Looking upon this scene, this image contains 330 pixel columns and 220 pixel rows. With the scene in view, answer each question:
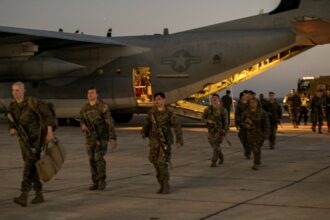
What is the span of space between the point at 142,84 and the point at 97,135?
1441 centimetres

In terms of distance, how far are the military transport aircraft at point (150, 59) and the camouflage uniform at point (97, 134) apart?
1176 cm

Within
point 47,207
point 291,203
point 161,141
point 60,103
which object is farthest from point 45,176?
point 60,103

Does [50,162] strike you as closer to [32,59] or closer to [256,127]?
[256,127]

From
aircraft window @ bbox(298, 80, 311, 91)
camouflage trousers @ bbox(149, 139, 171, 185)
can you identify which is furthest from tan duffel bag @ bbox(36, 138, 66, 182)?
aircraft window @ bbox(298, 80, 311, 91)

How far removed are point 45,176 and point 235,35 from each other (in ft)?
50.1

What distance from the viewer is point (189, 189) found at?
9164 millimetres

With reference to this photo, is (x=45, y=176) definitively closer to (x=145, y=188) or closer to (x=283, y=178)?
(x=145, y=188)

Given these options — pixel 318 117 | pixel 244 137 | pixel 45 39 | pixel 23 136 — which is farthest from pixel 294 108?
pixel 23 136

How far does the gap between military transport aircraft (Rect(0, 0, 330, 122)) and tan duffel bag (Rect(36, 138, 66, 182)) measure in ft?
42.6

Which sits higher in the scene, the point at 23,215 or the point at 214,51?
the point at 214,51

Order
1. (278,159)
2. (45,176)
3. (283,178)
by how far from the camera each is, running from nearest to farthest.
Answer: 1. (45,176)
2. (283,178)
3. (278,159)

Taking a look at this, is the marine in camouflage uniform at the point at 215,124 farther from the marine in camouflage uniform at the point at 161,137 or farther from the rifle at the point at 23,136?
the rifle at the point at 23,136

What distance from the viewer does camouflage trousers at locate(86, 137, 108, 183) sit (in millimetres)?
9086

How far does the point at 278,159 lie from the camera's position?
13.3 metres
